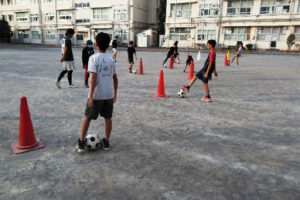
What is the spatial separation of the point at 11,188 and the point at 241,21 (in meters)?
38.8

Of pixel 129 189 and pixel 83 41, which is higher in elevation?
pixel 83 41

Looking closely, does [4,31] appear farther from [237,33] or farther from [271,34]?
[271,34]

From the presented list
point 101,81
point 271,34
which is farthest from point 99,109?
point 271,34

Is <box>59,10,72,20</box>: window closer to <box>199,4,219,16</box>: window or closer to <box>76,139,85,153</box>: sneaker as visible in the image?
<box>199,4,219,16</box>: window

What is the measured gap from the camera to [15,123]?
448 cm

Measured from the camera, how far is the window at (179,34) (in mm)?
41000

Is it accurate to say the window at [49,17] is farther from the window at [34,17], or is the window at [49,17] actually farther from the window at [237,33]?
the window at [237,33]

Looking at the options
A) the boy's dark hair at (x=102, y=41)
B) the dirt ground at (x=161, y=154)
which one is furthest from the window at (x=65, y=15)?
the boy's dark hair at (x=102, y=41)

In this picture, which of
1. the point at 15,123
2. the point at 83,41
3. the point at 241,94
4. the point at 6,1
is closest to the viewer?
the point at 15,123

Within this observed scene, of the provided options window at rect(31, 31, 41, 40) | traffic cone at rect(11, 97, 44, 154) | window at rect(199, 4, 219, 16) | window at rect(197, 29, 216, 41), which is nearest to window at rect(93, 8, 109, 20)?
window at rect(31, 31, 41, 40)

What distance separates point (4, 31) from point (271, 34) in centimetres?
5376

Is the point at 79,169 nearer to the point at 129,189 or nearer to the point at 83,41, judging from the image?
the point at 129,189

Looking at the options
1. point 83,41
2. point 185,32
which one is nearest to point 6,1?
point 83,41

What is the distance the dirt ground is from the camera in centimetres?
254
